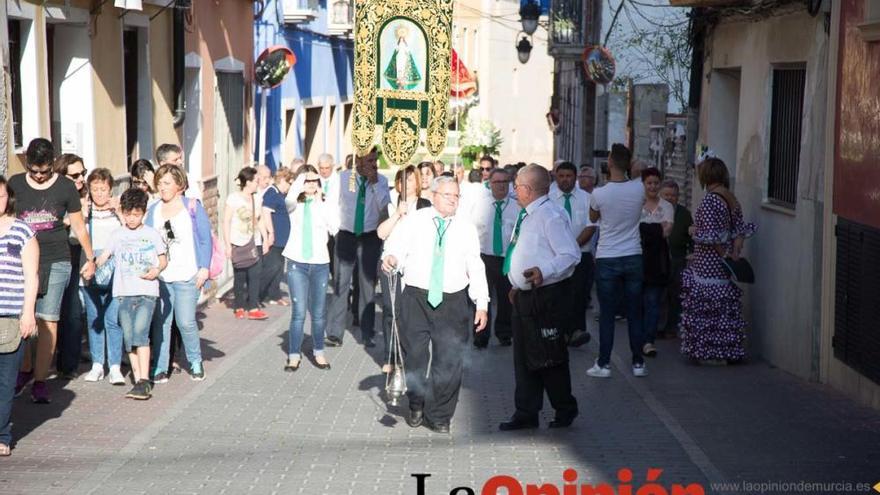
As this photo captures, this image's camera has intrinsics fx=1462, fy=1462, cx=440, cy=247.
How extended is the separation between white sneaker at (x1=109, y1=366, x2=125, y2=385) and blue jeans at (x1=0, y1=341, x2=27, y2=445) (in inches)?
106

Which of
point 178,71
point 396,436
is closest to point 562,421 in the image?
point 396,436

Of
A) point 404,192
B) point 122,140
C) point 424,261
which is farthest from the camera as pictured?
point 122,140

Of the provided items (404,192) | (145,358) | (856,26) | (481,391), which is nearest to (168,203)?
(145,358)

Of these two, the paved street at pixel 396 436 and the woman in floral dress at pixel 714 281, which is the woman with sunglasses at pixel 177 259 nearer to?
the paved street at pixel 396 436

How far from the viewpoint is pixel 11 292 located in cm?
909

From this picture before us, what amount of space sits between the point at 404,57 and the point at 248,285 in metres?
4.60

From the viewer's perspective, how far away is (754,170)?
15.0m

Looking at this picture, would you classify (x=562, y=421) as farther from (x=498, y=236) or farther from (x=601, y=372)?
(x=498, y=236)

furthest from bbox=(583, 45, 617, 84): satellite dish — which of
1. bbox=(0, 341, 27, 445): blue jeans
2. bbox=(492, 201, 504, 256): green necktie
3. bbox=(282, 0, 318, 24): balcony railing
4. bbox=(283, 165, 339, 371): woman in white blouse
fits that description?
bbox=(0, 341, 27, 445): blue jeans

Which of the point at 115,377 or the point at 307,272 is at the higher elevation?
the point at 307,272

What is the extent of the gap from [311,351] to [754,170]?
4.88 metres

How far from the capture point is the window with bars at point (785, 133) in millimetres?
13891

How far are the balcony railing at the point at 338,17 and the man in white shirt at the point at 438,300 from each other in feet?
75.6

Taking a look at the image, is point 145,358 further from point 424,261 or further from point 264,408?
point 424,261
